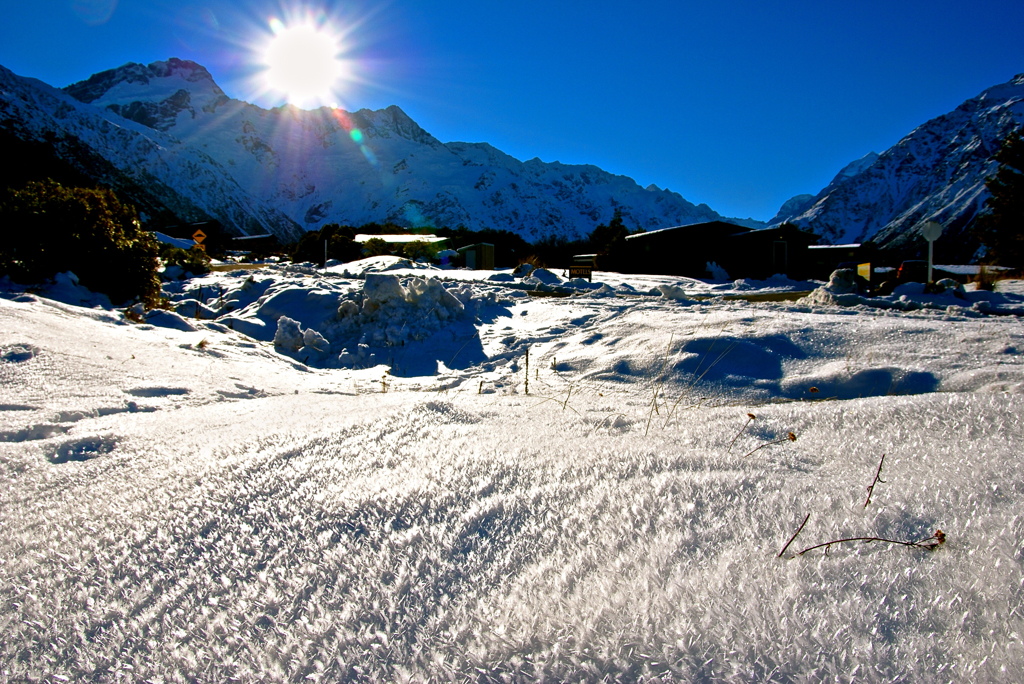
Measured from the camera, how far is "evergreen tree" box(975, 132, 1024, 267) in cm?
1652

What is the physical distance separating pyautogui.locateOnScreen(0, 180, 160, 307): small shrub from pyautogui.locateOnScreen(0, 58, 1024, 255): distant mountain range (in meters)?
92.9

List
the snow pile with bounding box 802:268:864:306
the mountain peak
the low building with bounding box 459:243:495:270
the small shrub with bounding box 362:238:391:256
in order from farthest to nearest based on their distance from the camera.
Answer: the mountain peak, the low building with bounding box 459:243:495:270, the small shrub with bounding box 362:238:391:256, the snow pile with bounding box 802:268:864:306

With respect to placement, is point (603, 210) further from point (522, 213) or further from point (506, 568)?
point (506, 568)

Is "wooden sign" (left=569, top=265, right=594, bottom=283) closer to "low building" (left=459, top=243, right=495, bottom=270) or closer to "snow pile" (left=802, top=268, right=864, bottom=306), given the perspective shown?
"snow pile" (left=802, top=268, right=864, bottom=306)

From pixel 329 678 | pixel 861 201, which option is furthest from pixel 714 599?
pixel 861 201

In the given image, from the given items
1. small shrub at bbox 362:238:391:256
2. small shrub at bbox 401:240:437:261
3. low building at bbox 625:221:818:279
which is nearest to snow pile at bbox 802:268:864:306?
low building at bbox 625:221:818:279

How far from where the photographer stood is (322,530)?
91 centimetres

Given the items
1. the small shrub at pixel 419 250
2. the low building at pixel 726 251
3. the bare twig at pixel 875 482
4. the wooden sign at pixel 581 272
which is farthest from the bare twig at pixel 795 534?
the small shrub at pixel 419 250

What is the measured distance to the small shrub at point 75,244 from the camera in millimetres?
5270

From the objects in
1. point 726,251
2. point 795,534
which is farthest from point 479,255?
point 795,534

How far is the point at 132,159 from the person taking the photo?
84.9m

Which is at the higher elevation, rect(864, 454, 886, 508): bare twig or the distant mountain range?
the distant mountain range

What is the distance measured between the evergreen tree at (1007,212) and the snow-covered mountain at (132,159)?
74374 mm

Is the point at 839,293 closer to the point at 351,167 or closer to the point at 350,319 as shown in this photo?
the point at 350,319
